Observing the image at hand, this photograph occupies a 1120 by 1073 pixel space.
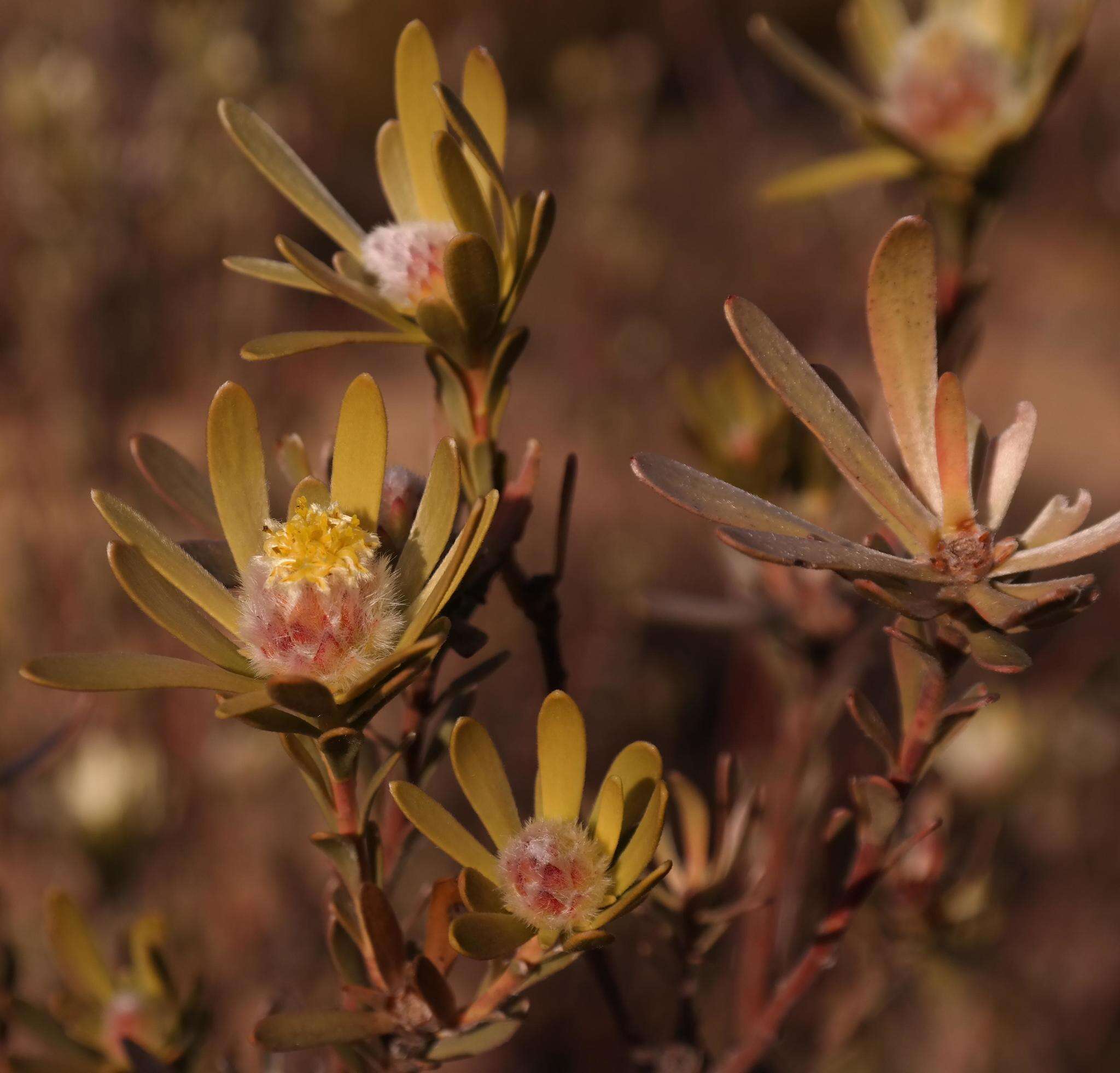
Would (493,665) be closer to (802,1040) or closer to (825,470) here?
(825,470)

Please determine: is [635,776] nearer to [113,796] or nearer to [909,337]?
[909,337]

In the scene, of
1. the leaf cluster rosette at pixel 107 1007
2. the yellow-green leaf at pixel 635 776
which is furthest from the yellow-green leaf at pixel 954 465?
the leaf cluster rosette at pixel 107 1007

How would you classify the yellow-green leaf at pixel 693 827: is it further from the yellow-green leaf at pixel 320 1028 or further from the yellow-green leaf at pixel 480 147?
the yellow-green leaf at pixel 480 147

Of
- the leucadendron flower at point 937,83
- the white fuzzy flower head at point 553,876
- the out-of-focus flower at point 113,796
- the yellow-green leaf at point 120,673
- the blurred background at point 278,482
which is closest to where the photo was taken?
the yellow-green leaf at point 120,673

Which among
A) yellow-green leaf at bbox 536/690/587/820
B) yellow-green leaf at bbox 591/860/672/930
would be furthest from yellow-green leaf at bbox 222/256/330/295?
yellow-green leaf at bbox 591/860/672/930

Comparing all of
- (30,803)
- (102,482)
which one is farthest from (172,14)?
(30,803)

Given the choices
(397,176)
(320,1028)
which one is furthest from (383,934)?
(397,176)
